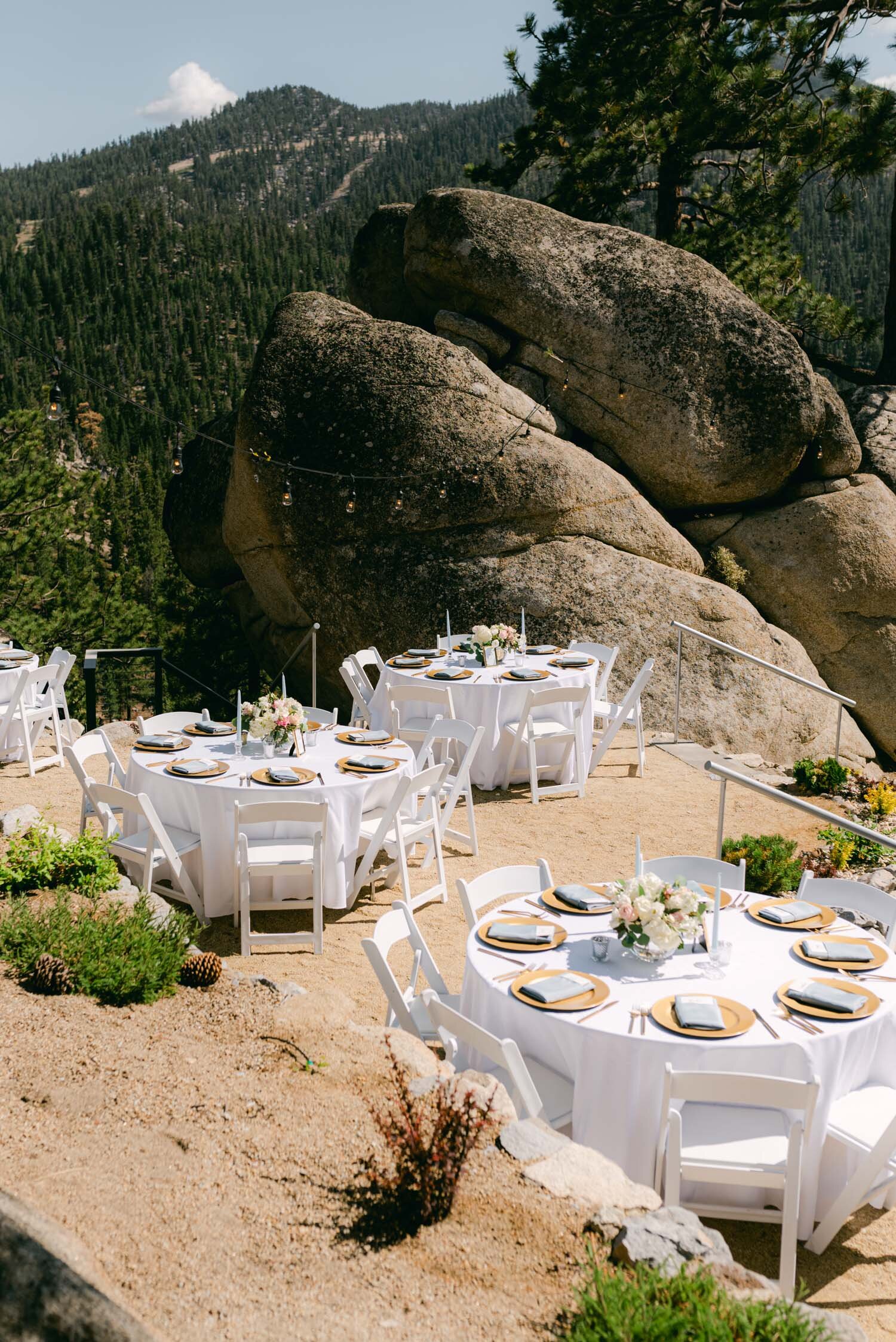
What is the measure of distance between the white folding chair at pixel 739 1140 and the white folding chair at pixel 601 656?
308 inches

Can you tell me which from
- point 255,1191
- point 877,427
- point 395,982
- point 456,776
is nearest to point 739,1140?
point 395,982

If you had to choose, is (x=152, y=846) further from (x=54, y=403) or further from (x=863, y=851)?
(x=863, y=851)

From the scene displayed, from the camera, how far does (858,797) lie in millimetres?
9422

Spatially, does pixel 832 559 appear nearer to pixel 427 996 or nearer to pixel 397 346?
pixel 397 346

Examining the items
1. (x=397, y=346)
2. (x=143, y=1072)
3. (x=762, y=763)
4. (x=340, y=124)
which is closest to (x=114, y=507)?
(x=397, y=346)

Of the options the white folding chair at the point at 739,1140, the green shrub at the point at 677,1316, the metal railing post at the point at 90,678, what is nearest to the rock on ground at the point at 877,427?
the metal railing post at the point at 90,678

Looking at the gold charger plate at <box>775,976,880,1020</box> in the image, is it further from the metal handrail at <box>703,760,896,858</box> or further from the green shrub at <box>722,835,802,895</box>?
the green shrub at <box>722,835,802,895</box>

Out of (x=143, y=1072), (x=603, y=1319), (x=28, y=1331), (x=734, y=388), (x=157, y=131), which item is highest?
(x=157, y=131)

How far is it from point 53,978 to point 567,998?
223cm

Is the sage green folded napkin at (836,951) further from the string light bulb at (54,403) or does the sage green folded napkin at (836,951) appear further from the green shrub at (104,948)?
the string light bulb at (54,403)

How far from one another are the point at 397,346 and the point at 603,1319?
13536mm

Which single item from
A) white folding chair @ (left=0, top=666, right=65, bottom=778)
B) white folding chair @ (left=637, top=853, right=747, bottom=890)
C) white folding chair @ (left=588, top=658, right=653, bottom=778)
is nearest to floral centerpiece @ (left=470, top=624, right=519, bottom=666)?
white folding chair @ (left=588, top=658, right=653, bottom=778)

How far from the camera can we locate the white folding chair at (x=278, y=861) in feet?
19.4

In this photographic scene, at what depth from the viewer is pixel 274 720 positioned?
696cm
